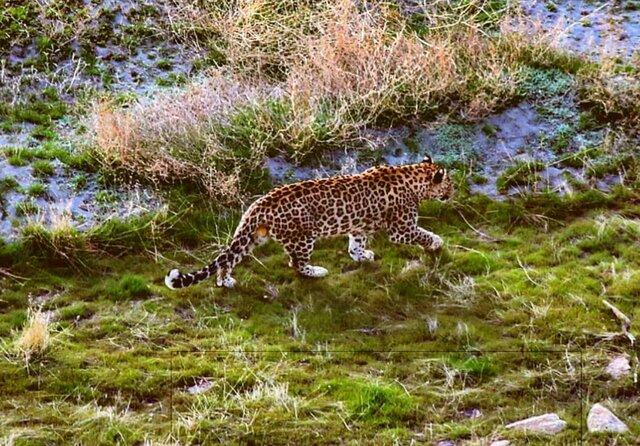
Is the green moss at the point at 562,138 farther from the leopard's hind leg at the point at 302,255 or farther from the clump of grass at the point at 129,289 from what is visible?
the clump of grass at the point at 129,289

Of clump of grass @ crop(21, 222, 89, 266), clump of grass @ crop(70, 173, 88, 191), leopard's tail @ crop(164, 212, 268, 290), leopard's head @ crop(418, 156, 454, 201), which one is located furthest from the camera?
clump of grass @ crop(70, 173, 88, 191)

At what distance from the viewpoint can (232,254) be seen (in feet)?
32.9

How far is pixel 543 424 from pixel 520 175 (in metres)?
5.31

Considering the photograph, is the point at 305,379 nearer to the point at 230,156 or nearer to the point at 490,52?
the point at 230,156

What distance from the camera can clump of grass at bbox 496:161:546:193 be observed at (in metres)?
12.3

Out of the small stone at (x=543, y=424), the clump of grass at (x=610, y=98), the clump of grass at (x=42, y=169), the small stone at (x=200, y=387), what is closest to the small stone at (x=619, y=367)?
the small stone at (x=543, y=424)

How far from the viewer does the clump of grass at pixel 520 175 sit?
12.3 metres

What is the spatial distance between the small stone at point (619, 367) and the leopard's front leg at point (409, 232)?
9.07 feet

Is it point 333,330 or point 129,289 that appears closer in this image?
point 333,330

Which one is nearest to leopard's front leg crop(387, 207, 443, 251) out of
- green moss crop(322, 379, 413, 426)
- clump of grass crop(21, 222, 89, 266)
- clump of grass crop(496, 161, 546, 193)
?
clump of grass crop(496, 161, 546, 193)

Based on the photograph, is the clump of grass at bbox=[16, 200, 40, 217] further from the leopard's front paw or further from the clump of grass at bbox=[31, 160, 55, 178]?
the leopard's front paw

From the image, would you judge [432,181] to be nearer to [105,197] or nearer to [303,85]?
[303,85]

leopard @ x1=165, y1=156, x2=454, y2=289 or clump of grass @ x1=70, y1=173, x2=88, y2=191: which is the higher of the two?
leopard @ x1=165, y1=156, x2=454, y2=289

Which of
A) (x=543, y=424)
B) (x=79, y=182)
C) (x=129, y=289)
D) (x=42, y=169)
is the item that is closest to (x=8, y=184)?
(x=42, y=169)
